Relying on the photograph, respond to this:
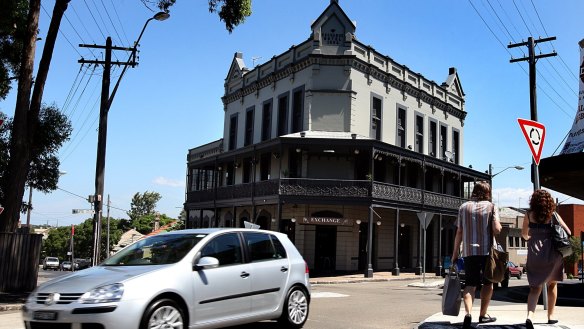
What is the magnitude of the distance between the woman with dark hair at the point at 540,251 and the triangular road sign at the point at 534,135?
2113 millimetres

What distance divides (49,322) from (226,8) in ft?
39.1

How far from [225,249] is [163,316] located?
137 centimetres

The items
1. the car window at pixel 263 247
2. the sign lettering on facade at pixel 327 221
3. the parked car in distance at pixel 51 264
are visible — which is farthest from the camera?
the parked car in distance at pixel 51 264

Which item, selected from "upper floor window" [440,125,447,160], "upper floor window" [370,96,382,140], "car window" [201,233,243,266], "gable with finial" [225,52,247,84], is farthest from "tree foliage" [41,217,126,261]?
"car window" [201,233,243,266]

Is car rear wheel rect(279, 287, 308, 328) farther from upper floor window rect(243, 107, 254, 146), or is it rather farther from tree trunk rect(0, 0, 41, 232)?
upper floor window rect(243, 107, 254, 146)

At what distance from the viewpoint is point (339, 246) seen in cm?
2652

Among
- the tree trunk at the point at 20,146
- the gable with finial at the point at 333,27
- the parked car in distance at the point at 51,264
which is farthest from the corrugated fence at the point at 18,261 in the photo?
the parked car in distance at the point at 51,264

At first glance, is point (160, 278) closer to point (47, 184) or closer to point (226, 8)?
point (226, 8)

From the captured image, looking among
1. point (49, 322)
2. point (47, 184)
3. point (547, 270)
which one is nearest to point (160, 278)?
point (49, 322)

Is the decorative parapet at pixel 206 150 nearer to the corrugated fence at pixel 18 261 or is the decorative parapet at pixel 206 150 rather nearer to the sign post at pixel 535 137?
the corrugated fence at pixel 18 261

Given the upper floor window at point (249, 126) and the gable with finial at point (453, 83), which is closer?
the upper floor window at point (249, 126)

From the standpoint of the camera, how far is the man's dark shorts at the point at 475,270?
20.8 ft

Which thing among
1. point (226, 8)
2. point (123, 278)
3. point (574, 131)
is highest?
point (226, 8)

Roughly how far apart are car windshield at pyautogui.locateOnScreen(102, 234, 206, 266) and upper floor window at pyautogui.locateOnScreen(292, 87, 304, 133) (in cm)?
2049
